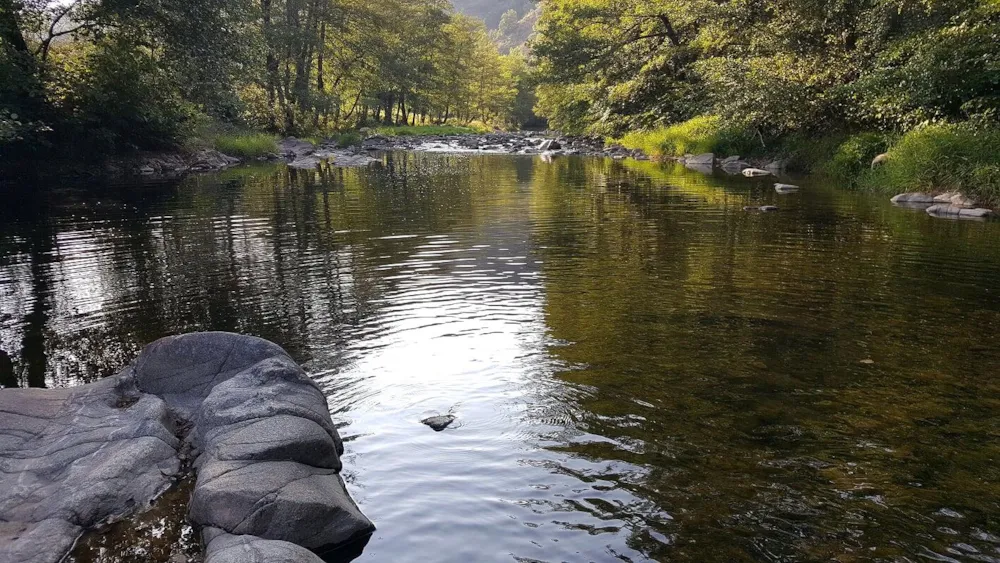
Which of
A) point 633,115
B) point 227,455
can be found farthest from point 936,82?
point 633,115

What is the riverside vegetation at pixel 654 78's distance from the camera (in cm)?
1877

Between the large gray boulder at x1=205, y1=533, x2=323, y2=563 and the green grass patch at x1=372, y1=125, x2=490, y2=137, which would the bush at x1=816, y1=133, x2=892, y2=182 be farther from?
the green grass patch at x1=372, y1=125, x2=490, y2=137

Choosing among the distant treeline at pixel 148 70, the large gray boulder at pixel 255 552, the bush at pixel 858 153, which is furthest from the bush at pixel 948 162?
the distant treeline at pixel 148 70

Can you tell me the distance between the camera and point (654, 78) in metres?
39.5

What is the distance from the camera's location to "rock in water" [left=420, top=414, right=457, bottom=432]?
6102 millimetres

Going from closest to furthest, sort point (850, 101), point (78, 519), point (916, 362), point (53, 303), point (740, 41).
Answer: point (78, 519) < point (916, 362) < point (53, 303) < point (850, 101) < point (740, 41)

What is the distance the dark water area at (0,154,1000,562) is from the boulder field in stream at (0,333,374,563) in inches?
16.9

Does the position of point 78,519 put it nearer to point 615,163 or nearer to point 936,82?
point 936,82

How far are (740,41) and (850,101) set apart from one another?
7028 millimetres

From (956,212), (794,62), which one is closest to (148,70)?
(794,62)

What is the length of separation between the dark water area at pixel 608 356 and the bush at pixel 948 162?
1.86 metres

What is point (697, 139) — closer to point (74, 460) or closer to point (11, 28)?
point (11, 28)

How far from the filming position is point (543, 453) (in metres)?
5.59

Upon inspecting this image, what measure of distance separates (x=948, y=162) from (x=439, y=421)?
1710cm
